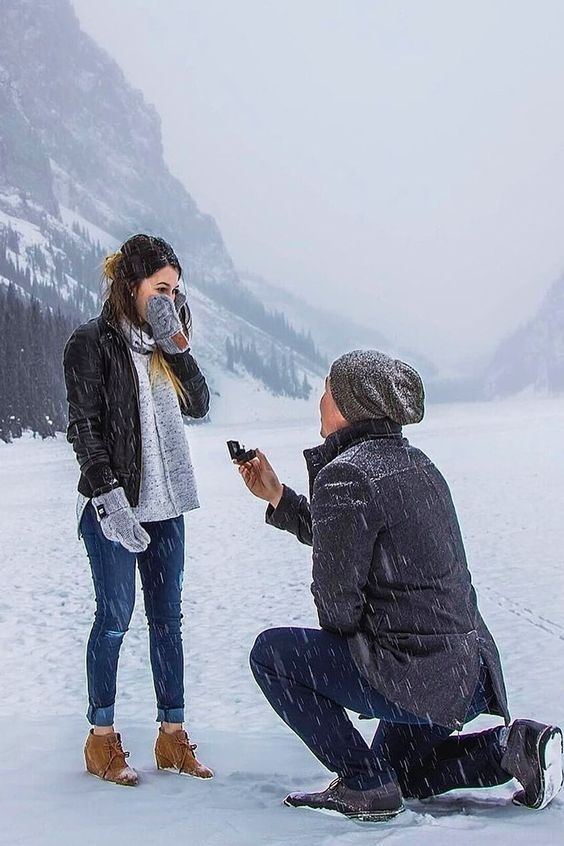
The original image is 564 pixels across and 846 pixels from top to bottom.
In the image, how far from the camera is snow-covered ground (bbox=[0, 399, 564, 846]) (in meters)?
2.65

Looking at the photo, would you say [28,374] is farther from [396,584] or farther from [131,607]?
[396,584]

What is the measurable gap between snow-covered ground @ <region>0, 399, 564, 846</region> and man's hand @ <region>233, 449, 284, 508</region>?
3.65 feet

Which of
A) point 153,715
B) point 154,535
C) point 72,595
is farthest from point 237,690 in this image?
point 72,595

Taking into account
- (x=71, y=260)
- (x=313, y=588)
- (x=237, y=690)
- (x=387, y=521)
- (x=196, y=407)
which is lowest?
(x=237, y=690)

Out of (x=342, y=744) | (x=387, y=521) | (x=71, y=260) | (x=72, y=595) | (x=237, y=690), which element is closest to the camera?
(x=387, y=521)

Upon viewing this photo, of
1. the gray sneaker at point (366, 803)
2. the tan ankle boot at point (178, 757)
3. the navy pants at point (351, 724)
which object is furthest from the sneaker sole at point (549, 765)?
the tan ankle boot at point (178, 757)

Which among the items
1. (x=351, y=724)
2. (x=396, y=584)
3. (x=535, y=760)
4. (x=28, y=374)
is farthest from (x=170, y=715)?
(x=28, y=374)

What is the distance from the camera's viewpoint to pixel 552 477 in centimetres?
1869

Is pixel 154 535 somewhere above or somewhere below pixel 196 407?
below

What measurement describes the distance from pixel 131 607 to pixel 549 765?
1.63 metres

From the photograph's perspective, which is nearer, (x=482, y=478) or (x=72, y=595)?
(x=72, y=595)

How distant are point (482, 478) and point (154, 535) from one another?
16.7 meters

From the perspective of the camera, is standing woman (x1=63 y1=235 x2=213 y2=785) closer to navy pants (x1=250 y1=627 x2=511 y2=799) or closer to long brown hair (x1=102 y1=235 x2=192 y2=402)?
long brown hair (x1=102 y1=235 x2=192 y2=402)

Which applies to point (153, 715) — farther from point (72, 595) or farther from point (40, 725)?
point (72, 595)
